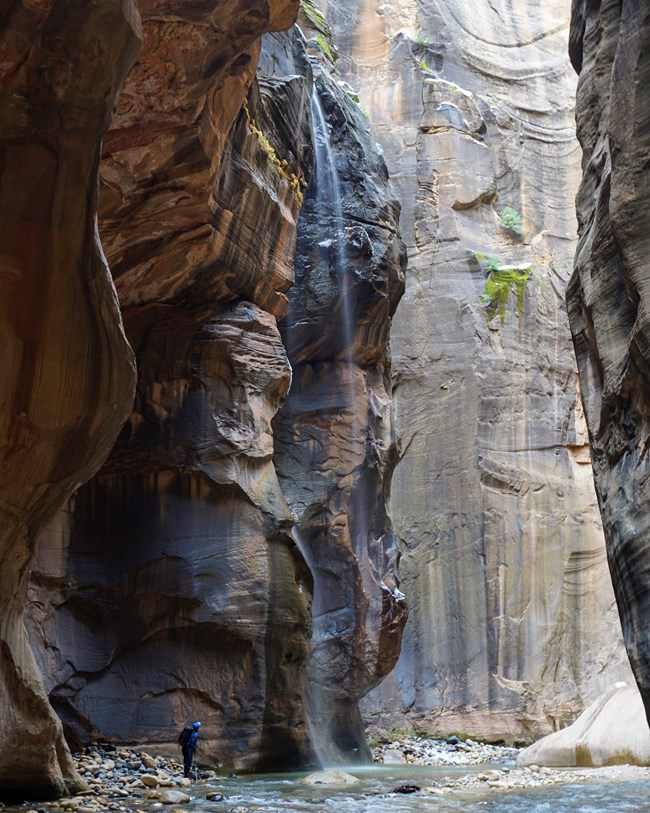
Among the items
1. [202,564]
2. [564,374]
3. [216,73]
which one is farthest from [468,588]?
[216,73]

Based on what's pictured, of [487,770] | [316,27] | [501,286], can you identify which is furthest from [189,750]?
[501,286]

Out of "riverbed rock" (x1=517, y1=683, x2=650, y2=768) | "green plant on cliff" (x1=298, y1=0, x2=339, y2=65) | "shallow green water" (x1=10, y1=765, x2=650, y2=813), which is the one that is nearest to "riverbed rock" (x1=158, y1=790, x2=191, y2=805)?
"shallow green water" (x1=10, y1=765, x2=650, y2=813)

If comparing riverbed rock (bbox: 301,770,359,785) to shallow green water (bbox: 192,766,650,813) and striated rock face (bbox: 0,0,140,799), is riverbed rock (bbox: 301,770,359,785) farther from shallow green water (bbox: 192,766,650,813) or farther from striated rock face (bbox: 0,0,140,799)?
striated rock face (bbox: 0,0,140,799)

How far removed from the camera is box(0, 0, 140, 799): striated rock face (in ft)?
26.0

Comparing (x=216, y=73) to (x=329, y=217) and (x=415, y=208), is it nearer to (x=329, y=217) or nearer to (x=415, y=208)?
(x=329, y=217)

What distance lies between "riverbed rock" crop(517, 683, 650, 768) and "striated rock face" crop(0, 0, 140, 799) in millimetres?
9309

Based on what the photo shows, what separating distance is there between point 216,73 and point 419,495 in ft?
57.2

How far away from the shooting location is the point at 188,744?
13.4m

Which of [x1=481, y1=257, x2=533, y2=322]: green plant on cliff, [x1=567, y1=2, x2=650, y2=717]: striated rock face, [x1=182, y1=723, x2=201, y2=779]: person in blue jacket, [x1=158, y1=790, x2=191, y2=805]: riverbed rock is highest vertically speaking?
[x1=481, y1=257, x2=533, y2=322]: green plant on cliff

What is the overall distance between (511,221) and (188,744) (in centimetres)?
2290

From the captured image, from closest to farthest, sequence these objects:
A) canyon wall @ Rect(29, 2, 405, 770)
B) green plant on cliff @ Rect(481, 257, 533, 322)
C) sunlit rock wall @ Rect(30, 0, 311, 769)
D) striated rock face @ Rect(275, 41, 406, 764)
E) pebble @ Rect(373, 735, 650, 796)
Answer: pebble @ Rect(373, 735, 650, 796), canyon wall @ Rect(29, 2, 405, 770), sunlit rock wall @ Rect(30, 0, 311, 769), striated rock face @ Rect(275, 41, 406, 764), green plant on cliff @ Rect(481, 257, 533, 322)

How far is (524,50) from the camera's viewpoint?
119 ft

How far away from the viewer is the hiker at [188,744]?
1332 centimetres

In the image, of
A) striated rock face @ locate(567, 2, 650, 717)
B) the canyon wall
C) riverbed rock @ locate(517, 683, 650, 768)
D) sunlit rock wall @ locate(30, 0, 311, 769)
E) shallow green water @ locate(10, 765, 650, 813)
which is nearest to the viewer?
striated rock face @ locate(567, 2, 650, 717)
